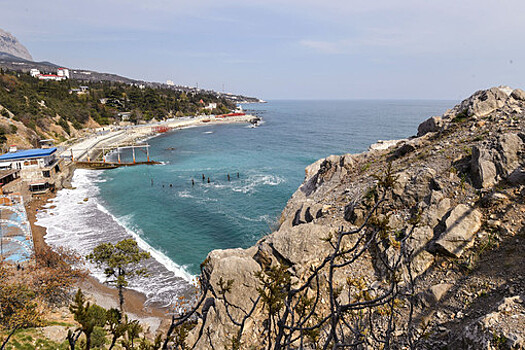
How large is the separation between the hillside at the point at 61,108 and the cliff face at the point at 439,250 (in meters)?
63.6

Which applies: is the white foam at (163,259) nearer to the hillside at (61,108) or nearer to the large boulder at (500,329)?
the large boulder at (500,329)

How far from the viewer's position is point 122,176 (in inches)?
1983

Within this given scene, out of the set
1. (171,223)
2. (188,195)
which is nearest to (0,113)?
(188,195)

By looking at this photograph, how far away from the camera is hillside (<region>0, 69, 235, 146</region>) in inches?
2520

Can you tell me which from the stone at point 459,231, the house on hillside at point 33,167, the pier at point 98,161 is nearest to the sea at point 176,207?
the pier at point 98,161

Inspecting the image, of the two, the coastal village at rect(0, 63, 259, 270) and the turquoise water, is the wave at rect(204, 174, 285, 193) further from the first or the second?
the coastal village at rect(0, 63, 259, 270)

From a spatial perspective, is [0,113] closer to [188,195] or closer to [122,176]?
[122,176]

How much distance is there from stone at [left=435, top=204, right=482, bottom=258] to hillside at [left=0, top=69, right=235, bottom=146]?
227 ft

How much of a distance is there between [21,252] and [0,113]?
56.9m

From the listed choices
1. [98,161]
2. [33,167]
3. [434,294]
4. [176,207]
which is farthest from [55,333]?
[98,161]

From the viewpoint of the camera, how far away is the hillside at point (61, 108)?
64000 mm

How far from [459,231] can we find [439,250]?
1.03 metres

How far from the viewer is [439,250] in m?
10.2

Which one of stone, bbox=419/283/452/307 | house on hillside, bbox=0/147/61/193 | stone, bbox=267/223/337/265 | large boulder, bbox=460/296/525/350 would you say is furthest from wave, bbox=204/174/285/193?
large boulder, bbox=460/296/525/350
